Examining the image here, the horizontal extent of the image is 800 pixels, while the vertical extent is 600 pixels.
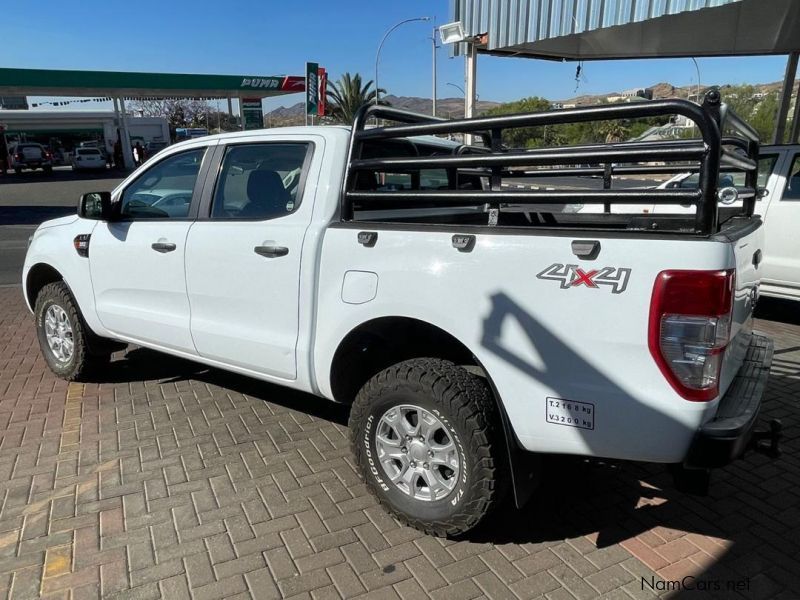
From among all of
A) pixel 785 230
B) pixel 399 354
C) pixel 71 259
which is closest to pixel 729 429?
pixel 399 354

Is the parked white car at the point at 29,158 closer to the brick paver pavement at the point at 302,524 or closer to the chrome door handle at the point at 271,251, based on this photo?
the brick paver pavement at the point at 302,524

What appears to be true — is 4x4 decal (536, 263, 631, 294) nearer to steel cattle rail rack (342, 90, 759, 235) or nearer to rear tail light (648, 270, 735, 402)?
rear tail light (648, 270, 735, 402)

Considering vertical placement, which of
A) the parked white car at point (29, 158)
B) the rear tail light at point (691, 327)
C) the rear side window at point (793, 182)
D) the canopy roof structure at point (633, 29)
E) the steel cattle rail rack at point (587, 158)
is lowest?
the rear tail light at point (691, 327)

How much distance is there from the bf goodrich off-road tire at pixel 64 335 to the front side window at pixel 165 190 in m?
0.99

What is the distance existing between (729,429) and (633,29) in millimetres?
9259

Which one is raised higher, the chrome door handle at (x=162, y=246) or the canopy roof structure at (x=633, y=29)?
the canopy roof structure at (x=633, y=29)

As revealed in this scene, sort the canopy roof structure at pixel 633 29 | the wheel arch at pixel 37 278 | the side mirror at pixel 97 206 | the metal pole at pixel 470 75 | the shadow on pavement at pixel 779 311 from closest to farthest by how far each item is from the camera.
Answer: the side mirror at pixel 97 206
the wheel arch at pixel 37 278
the shadow on pavement at pixel 779 311
the canopy roof structure at pixel 633 29
the metal pole at pixel 470 75

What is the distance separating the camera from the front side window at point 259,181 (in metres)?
3.46

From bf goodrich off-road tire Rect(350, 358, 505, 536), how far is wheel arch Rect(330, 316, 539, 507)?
94 millimetres

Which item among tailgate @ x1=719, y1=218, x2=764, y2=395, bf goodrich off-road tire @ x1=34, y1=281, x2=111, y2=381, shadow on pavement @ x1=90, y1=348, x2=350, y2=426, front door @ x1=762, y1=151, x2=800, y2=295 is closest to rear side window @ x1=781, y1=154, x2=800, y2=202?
front door @ x1=762, y1=151, x2=800, y2=295

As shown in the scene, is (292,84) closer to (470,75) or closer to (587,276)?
(470,75)

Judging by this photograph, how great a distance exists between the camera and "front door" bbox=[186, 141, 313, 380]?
10.8ft

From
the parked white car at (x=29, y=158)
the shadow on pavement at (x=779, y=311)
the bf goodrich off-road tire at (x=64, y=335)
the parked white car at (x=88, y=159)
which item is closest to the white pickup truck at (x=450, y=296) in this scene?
the bf goodrich off-road tire at (x=64, y=335)

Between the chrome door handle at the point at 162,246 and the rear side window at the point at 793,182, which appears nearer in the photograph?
the chrome door handle at the point at 162,246
